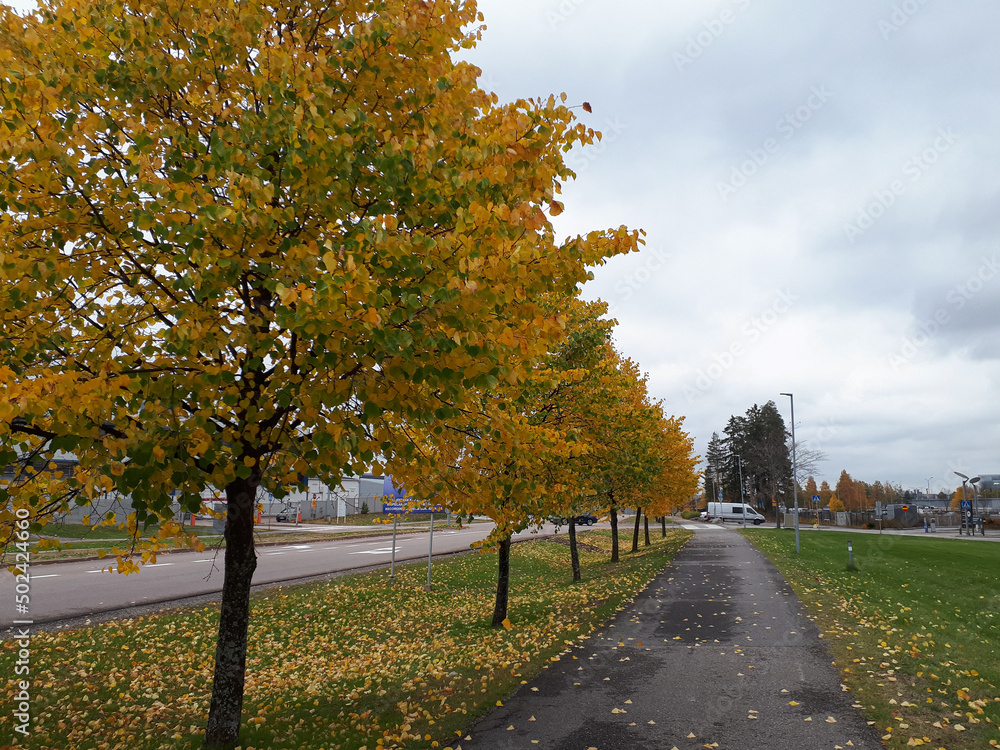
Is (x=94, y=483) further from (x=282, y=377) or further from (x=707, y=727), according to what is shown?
(x=707, y=727)

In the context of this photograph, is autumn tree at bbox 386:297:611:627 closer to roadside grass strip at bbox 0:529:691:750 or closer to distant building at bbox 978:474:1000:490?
roadside grass strip at bbox 0:529:691:750

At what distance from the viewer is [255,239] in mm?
4172

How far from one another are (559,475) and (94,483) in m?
8.51

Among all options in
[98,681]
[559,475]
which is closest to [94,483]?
[98,681]

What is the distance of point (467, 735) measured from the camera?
5762 mm

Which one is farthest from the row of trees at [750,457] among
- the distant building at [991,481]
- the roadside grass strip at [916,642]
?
the roadside grass strip at [916,642]

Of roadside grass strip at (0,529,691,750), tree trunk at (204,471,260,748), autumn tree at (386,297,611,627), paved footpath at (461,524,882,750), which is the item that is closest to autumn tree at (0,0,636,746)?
tree trunk at (204,471,260,748)

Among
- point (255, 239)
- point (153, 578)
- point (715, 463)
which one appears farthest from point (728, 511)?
point (255, 239)

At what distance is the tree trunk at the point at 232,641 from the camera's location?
5.39m

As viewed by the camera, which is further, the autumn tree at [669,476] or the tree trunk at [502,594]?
the autumn tree at [669,476]

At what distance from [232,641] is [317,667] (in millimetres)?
3979

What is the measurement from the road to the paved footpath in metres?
4.05

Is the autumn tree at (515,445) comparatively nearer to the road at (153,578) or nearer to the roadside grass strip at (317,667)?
the roadside grass strip at (317,667)

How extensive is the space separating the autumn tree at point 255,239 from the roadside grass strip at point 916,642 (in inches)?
216
